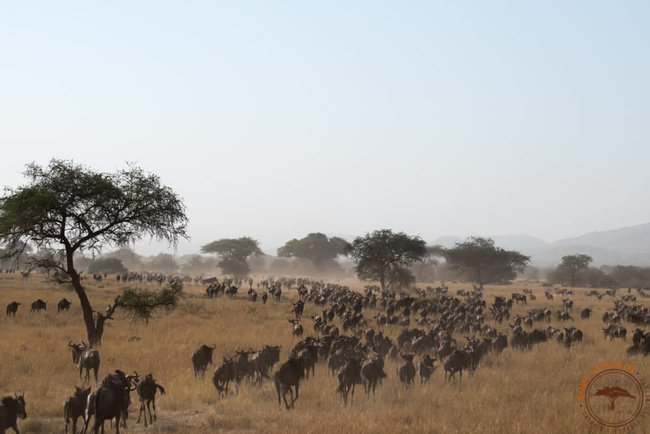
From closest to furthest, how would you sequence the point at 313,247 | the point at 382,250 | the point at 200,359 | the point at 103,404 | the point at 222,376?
1. the point at 103,404
2. the point at 222,376
3. the point at 200,359
4. the point at 382,250
5. the point at 313,247

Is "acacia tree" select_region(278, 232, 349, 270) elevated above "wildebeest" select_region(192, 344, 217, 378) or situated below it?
above

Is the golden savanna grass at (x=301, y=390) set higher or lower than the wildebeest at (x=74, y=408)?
lower

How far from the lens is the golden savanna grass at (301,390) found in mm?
8781

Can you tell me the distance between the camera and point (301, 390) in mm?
11477

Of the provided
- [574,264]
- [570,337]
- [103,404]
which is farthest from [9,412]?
[574,264]

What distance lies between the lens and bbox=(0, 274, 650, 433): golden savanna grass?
28.8 ft

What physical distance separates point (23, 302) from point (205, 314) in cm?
1168

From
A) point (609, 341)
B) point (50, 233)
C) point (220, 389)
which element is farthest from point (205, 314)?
point (609, 341)

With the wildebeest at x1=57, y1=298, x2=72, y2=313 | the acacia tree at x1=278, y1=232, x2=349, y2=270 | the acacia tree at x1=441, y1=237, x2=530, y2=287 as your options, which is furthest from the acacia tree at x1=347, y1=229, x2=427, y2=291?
the acacia tree at x1=278, y1=232, x2=349, y2=270

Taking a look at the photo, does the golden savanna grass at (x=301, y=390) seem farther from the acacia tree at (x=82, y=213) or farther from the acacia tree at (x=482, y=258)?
the acacia tree at (x=482, y=258)

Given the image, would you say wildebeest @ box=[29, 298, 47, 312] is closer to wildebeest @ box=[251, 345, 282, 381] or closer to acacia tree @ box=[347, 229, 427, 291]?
wildebeest @ box=[251, 345, 282, 381]

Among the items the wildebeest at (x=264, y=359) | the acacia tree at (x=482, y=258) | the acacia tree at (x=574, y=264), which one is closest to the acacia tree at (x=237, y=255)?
the acacia tree at (x=482, y=258)

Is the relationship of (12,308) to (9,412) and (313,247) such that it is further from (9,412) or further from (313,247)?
(313,247)

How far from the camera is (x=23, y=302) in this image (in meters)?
27.7
